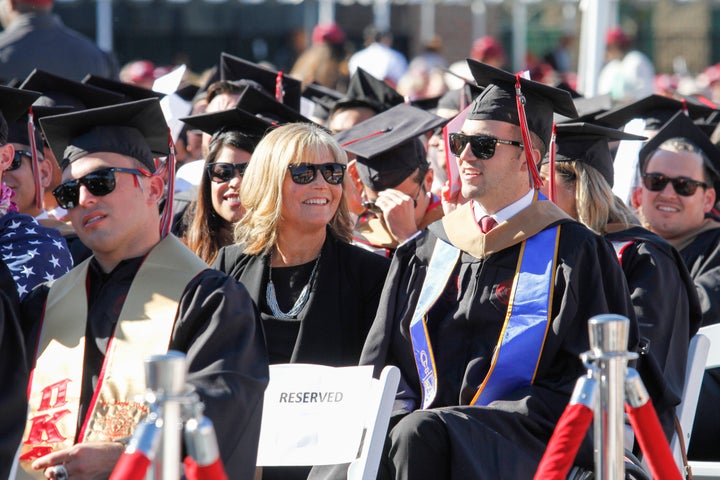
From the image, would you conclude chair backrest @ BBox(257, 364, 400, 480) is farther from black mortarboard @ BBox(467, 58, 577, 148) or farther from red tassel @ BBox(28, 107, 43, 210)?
red tassel @ BBox(28, 107, 43, 210)

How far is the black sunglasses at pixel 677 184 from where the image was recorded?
6.02m

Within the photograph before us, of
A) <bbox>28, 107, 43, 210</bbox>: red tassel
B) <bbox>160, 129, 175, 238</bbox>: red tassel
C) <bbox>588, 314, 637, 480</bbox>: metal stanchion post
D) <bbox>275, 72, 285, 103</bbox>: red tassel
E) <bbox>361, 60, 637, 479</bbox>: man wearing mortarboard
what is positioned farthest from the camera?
<bbox>275, 72, 285, 103</bbox>: red tassel

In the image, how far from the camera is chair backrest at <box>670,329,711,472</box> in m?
4.48

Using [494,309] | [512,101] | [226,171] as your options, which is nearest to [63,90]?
[226,171]

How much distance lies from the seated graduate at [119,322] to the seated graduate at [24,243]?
19.3 inches

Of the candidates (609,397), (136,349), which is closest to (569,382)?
(609,397)

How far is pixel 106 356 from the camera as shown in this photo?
3.91 m

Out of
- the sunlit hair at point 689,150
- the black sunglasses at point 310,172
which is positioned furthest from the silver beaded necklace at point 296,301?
the sunlit hair at point 689,150

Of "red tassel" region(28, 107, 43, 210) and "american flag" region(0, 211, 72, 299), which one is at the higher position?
"red tassel" region(28, 107, 43, 210)

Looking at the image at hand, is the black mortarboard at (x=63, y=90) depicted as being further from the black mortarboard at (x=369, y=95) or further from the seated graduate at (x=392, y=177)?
the black mortarboard at (x=369, y=95)

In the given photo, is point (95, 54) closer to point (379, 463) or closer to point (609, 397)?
point (379, 463)

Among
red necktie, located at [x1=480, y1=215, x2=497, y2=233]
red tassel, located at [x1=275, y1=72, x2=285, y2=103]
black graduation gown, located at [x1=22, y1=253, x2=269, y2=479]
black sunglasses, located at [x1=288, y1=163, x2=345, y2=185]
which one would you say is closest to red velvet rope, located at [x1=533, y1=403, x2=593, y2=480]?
black graduation gown, located at [x1=22, y1=253, x2=269, y2=479]

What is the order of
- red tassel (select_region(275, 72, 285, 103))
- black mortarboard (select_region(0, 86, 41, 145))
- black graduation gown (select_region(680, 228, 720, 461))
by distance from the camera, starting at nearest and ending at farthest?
black mortarboard (select_region(0, 86, 41, 145)) < black graduation gown (select_region(680, 228, 720, 461)) < red tassel (select_region(275, 72, 285, 103))

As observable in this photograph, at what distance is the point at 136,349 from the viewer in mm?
3871
